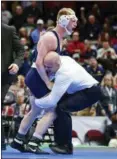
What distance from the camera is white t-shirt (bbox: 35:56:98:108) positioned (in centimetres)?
691

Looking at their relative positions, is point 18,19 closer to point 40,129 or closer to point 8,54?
point 8,54

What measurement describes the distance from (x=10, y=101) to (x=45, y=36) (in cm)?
566

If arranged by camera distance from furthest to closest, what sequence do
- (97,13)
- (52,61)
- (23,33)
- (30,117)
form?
(97,13), (23,33), (30,117), (52,61)

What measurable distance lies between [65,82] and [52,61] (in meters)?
0.28

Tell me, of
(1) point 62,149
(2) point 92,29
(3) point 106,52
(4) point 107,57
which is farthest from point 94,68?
(1) point 62,149

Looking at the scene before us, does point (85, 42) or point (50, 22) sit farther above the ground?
point (50, 22)

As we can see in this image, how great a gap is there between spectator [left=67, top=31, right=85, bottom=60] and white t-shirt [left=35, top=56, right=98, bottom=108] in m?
9.21

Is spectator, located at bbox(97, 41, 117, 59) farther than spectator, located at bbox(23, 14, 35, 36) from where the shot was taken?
No

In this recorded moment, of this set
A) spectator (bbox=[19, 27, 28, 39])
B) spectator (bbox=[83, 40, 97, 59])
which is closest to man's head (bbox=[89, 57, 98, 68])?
spectator (bbox=[83, 40, 97, 59])

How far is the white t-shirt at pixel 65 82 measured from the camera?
272 inches

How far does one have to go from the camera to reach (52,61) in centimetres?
682

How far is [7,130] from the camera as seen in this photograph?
1077 centimetres

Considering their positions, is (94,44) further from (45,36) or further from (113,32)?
(45,36)

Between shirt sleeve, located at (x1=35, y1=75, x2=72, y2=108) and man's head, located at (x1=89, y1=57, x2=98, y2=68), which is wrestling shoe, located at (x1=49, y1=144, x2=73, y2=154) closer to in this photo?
shirt sleeve, located at (x1=35, y1=75, x2=72, y2=108)
